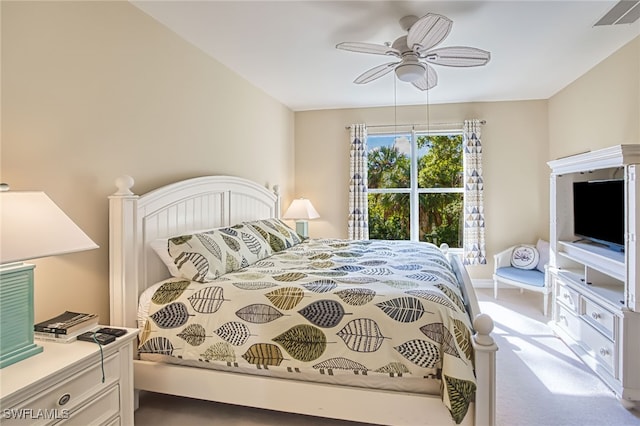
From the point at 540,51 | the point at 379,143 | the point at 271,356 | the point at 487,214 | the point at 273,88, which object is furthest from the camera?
the point at 379,143

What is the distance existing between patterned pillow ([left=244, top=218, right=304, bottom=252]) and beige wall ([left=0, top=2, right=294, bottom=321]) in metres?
0.66

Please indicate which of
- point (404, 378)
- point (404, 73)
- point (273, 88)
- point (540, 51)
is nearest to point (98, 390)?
point (404, 378)

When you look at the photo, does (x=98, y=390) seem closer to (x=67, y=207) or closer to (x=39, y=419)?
(x=39, y=419)

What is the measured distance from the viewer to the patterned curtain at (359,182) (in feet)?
16.1

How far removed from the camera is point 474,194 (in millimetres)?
4582

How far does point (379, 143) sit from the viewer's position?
5.04 metres

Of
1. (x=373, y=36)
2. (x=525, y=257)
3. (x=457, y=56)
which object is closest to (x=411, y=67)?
(x=457, y=56)

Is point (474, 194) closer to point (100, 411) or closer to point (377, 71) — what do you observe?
point (377, 71)

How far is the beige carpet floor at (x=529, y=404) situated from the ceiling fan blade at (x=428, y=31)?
7.44ft

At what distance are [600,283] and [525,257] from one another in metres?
1.53

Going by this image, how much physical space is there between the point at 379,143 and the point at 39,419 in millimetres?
4567

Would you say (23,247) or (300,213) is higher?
(300,213)

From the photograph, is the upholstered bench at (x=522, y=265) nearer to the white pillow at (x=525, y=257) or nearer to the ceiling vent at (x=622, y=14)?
the white pillow at (x=525, y=257)

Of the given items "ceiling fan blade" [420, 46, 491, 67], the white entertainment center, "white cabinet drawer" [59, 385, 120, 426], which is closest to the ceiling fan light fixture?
"ceiling fan blade" [420, 46, 491, 67]
